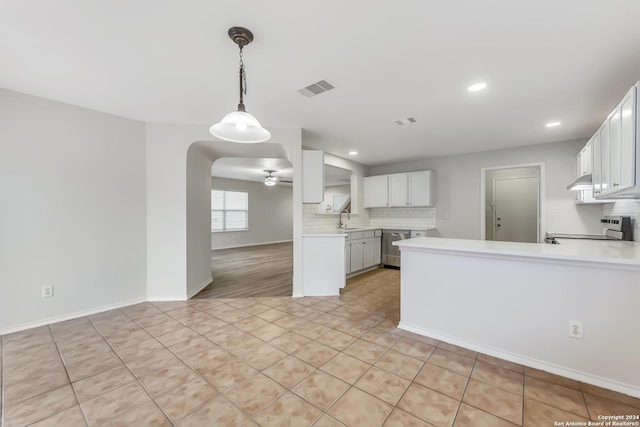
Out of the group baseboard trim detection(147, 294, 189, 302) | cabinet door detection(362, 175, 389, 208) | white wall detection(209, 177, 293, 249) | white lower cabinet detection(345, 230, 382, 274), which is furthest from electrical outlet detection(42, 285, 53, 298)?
white wall detection(209, 177, 293, 249)

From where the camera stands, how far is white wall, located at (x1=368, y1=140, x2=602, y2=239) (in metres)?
4.17

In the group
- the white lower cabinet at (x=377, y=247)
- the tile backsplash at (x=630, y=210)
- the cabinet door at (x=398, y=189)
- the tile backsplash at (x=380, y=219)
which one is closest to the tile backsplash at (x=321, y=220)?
the tile backsplash at (x=380, y=219)

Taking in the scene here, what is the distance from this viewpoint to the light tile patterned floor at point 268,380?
152 centimetres

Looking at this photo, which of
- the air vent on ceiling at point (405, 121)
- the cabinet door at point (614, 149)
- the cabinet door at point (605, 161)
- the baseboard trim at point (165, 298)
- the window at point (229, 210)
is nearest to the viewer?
the cabinet door at point (614, 149)

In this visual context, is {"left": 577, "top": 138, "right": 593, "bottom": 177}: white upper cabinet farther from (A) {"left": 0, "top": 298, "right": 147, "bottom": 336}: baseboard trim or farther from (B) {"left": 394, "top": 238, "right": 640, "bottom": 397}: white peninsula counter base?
(A) {"left": 0, "top": 298, "right": 147, "bottom": 336}: baseboard trim

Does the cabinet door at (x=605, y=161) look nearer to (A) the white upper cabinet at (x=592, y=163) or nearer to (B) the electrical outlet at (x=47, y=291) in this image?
(A) the white upper cabinet at (x=592, y=163)

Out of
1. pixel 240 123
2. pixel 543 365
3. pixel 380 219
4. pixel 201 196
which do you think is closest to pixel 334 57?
pixel 240 123

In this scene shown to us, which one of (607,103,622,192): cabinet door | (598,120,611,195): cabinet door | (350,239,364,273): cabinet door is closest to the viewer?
(607,103,622,192): cabinet door

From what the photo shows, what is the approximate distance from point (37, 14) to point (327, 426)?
10.2 ft

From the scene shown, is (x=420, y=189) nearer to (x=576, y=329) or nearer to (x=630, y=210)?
(x=630, y=210)

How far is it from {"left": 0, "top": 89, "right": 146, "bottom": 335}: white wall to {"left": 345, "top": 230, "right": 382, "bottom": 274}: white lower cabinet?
10.7ft

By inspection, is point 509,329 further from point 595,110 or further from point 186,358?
point 595,110

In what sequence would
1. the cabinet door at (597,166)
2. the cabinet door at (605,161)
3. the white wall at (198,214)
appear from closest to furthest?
the cabinet door at (605,161) < the cabinet door at (597,166) < the white wall at (198,214)

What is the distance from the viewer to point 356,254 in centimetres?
490
